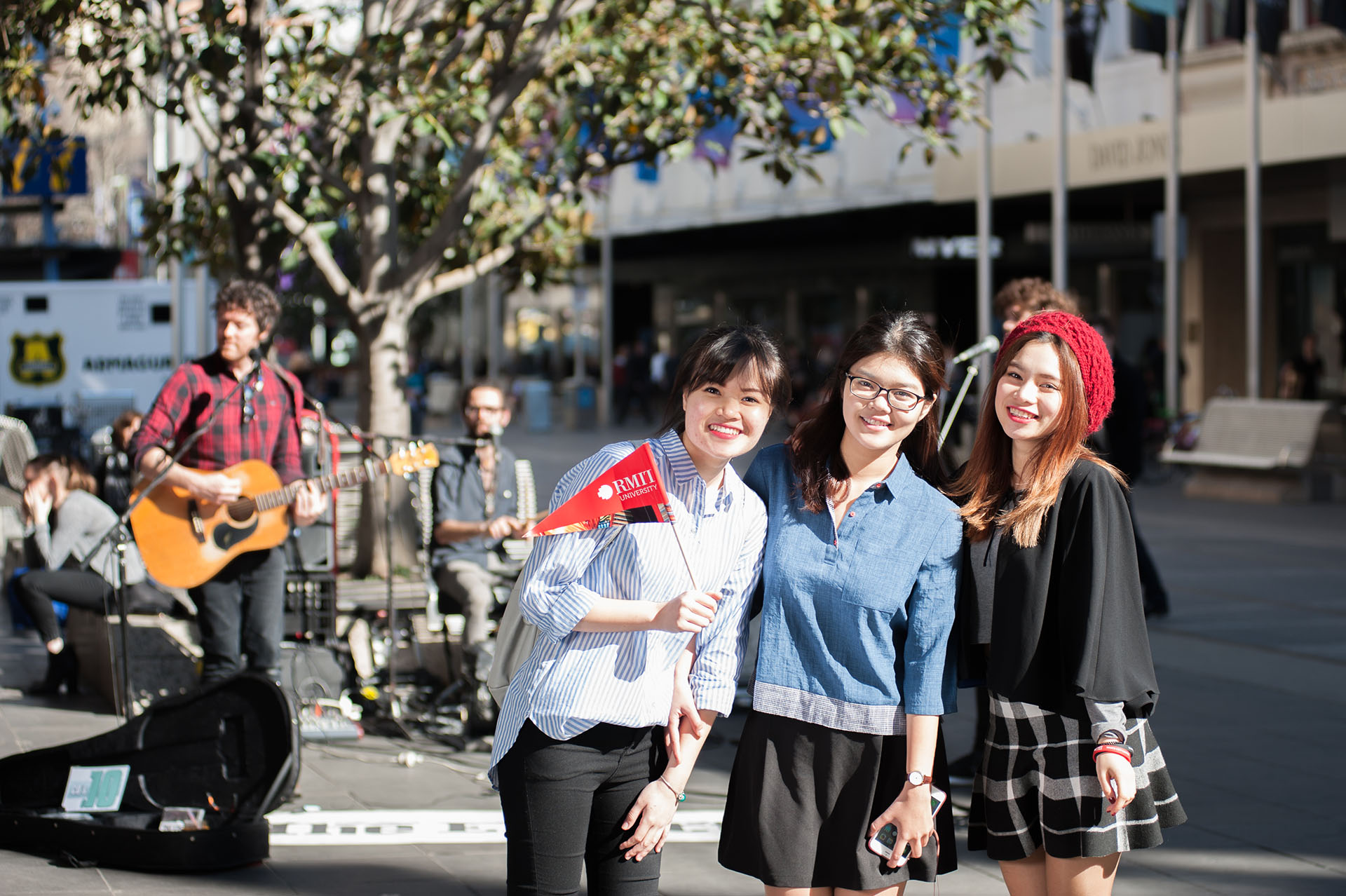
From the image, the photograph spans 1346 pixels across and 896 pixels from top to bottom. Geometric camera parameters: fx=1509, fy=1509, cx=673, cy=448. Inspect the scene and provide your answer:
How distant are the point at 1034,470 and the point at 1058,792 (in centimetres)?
66

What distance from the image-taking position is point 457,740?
6.60m

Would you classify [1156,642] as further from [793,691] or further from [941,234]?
[941,234]

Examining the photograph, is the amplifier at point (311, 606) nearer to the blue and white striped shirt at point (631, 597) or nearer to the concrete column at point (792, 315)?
the blue and white striped shirt at point (631, 597)

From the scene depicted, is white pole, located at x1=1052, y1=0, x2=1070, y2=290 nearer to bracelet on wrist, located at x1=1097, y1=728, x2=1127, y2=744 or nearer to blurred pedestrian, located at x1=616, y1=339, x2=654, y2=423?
blurred pedestrian, located at x1=616, y1=339, x2=654, y2=423

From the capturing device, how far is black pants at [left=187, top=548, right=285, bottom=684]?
6.02 m

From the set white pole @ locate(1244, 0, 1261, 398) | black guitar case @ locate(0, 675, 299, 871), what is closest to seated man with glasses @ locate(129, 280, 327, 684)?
black guitar case @ locate(0, 675, 299, 871)

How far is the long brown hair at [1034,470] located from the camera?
3.10 metres

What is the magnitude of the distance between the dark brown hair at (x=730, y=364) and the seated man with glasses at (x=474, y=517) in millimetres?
3754

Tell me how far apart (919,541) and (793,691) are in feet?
1.27

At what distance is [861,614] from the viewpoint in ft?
9.64

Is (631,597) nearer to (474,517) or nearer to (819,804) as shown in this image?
(819,804)

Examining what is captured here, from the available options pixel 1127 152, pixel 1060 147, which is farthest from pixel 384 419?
pixel 1127 152

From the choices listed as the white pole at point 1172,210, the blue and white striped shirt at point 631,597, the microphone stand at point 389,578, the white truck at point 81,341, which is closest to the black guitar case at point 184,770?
the microphone stand at point 389,578

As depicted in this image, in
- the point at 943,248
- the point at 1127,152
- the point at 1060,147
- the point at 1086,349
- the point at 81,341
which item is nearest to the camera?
the point at 1086,349
